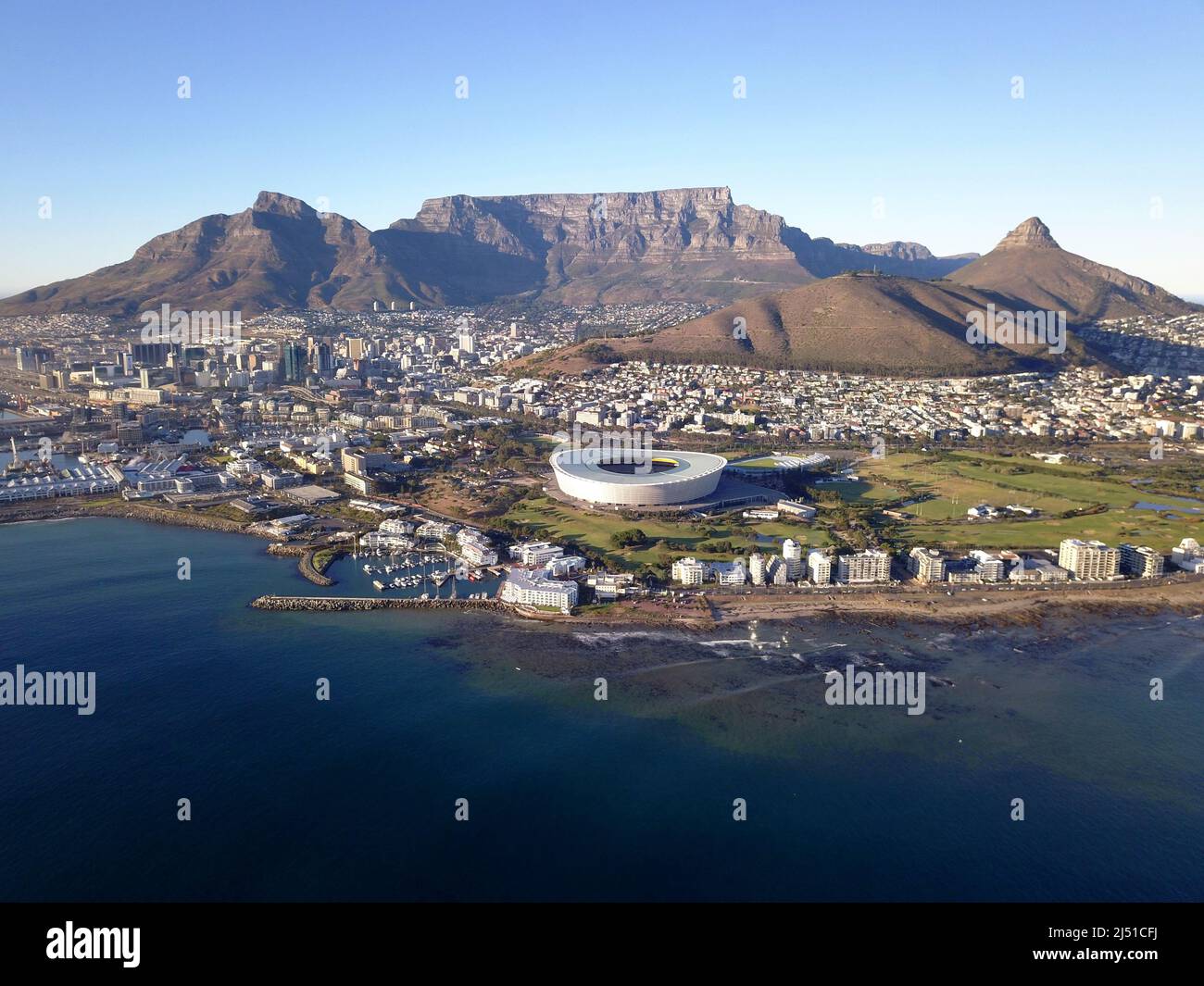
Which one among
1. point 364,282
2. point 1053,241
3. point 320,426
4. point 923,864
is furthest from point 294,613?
point 1053,241

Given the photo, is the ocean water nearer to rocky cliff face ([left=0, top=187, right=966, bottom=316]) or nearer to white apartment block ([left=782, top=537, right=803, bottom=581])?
white apartment block ([left=782, top=537, right=803, bottom=581])

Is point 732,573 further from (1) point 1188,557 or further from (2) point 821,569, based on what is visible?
(1) point 1188,557

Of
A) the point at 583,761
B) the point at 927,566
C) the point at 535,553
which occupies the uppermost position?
the point at 535,553

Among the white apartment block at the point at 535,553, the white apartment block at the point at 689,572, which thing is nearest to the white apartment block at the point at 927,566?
the white apartment block at the point at 689,572

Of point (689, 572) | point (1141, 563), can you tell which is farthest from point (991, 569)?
point (689, 572)

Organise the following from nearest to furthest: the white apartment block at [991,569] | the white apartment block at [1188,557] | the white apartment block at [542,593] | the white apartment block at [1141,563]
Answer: the white apartment block at [542,593] → the white apartment block at [991,569] → the white apartment block at [1141,563] → the white apartment block at [1188,557]

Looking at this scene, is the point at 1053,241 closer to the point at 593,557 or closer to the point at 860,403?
the point at 860,403

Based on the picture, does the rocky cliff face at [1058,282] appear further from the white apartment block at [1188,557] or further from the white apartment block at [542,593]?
the white apartment block at [542,593]
